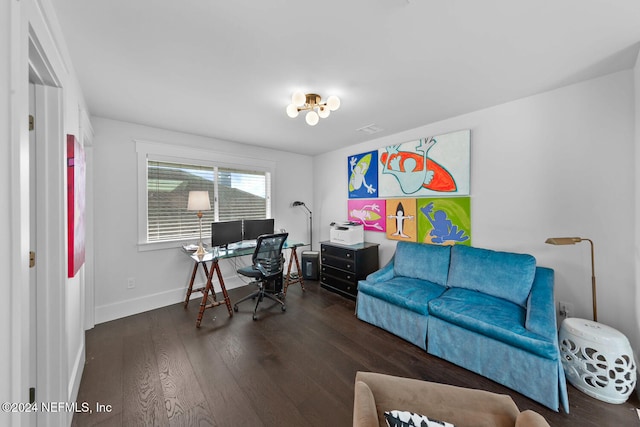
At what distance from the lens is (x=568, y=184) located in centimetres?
215

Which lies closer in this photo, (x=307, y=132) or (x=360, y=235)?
(x=307, y=132)

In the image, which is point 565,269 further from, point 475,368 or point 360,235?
point 360,235

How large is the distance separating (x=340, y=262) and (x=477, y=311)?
190cm

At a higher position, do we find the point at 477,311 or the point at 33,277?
the point at 33,277

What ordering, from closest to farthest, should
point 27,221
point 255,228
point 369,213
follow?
point 27,221, point 255,228, point 369,213

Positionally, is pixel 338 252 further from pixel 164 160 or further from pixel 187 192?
pixel 164 160

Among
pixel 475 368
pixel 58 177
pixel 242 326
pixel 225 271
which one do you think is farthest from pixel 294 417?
pixel 225 271

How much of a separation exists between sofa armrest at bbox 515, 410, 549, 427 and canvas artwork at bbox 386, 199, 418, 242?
247 cm

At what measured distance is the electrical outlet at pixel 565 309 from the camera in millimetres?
2138

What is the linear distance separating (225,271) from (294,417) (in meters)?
2.55

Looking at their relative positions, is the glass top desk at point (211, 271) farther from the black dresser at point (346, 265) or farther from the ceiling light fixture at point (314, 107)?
the ceiling light fixture at point (314, 107)

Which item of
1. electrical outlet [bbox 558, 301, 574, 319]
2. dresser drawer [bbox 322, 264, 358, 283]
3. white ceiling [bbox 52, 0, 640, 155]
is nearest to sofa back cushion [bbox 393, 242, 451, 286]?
dresser drawer [bbox 322, 264, 358, 283]

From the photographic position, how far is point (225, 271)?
369 centimetres

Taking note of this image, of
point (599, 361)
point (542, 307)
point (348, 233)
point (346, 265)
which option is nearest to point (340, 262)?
point (346, 265)
